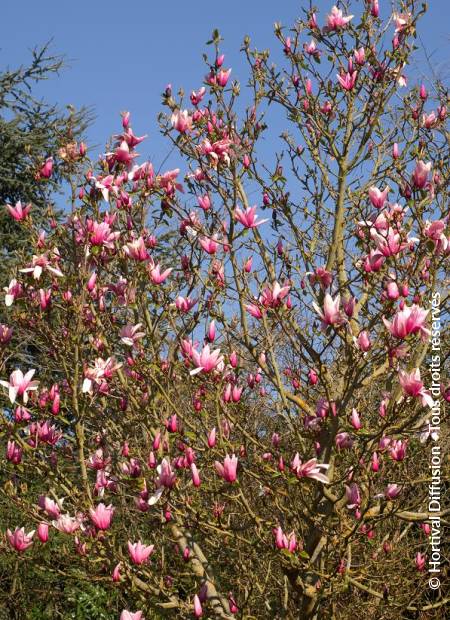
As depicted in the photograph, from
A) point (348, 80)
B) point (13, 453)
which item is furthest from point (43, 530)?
point (348, 80)

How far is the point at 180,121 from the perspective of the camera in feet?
11.8

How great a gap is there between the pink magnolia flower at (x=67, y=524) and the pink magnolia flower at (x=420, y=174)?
2002mm

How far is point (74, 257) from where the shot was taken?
140 inches

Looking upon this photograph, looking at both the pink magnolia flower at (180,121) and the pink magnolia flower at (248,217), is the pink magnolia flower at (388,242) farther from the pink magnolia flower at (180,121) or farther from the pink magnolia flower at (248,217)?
the pink magnolia flower at (180,121)

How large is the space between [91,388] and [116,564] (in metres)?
0.77

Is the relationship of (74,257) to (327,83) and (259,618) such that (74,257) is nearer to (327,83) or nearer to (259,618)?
(327,83)

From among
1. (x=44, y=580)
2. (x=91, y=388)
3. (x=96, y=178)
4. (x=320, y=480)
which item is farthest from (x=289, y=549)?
(x=44, y=580)

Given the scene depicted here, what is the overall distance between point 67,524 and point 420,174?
2.06 m

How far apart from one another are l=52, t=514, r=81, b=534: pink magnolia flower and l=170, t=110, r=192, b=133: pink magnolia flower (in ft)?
6.16

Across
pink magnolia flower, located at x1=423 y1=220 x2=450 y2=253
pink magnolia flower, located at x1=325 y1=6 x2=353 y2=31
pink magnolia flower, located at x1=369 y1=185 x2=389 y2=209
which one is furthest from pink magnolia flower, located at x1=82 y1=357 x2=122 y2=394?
pink magnolia flower, located at x1=325 y1=6 x2=353 y2=31

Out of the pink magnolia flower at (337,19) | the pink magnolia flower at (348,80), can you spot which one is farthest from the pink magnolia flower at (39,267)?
the pink magnolia flower at (337,19)

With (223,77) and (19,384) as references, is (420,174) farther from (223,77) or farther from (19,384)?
(19,384)

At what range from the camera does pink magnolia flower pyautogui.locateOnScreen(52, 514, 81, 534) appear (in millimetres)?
3100

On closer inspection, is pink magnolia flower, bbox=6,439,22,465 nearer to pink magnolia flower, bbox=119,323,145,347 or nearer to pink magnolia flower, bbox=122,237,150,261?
pink magnolia flower, bbox=119,323,145,347
